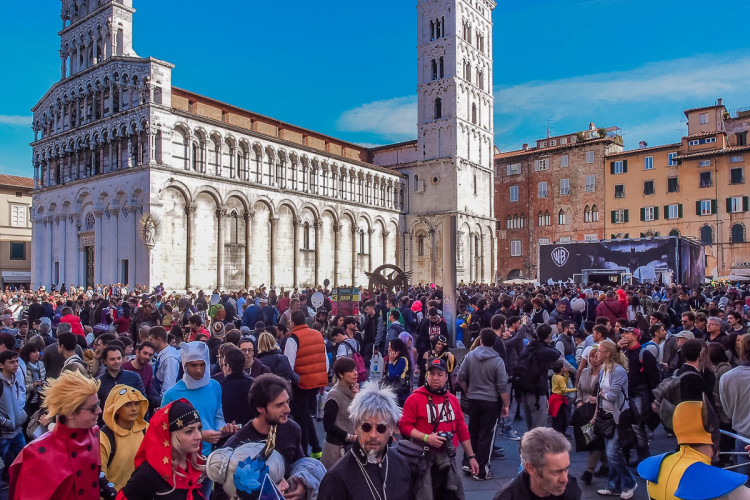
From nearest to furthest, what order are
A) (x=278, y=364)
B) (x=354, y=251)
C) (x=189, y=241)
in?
(x=278, y=364)
(x=189, y=241)
(x=354, y=251)

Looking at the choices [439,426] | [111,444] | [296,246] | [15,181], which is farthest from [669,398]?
[15,181]

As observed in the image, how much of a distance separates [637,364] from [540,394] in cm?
118

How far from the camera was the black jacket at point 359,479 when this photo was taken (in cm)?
288

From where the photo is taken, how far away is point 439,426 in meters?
4.42

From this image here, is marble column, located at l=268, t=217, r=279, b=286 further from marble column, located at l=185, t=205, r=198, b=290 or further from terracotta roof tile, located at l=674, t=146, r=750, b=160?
terracotta roof tile, located at l=674, t=146, r=750, b=160

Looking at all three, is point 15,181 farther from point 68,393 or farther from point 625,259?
point 68,393

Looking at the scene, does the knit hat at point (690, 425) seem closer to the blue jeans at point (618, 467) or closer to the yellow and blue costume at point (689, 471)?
the yellow and blue costume at point (689, 471)

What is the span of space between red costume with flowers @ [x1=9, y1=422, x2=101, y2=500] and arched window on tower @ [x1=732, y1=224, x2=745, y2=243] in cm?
4564

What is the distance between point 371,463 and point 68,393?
177 centimetres

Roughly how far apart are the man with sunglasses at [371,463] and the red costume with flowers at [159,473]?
2.45 ft

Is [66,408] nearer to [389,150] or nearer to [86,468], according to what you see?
[86,468]

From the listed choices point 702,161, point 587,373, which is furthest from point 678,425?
point 702,161

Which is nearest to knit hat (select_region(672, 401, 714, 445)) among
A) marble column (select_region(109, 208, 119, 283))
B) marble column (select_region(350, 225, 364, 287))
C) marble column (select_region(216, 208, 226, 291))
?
marble column (select_region(109, 208, 119, 283))

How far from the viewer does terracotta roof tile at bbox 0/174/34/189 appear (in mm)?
39781
